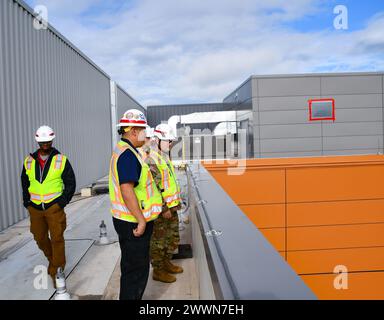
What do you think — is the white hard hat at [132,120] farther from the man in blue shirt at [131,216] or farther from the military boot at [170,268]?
the military boot at [170,268]

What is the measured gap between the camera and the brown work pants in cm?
378

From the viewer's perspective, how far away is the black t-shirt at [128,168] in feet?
8.59

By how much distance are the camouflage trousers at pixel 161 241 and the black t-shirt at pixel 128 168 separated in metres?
1.39

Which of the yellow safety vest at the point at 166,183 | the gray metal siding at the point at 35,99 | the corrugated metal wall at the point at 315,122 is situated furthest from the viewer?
the corrugated metal wall at the point at 315,122

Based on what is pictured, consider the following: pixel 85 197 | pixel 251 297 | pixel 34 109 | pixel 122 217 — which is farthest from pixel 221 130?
pixel 251 297

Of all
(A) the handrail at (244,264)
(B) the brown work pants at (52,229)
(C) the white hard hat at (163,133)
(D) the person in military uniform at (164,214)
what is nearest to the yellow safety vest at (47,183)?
(B) the brown work pants at (52,229)

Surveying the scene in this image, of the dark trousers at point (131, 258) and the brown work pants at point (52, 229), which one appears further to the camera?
the brown work pants at point (52, 229)

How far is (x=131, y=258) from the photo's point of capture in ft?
9.21

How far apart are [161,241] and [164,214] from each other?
1.39 ft

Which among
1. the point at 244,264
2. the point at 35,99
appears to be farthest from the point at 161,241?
the point at 35,99

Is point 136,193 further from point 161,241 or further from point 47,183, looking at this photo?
point 47,183

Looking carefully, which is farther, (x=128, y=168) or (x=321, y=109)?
(x=321, y=109)

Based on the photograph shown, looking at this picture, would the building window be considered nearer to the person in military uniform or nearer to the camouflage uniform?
the person in military uniform
